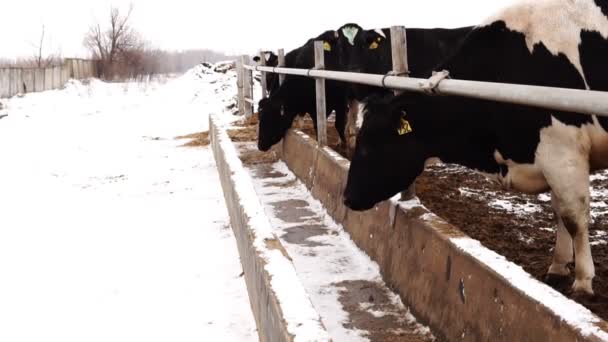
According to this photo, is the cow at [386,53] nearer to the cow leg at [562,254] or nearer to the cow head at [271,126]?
the cow head at [271,126]

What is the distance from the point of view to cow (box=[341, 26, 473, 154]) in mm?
7637

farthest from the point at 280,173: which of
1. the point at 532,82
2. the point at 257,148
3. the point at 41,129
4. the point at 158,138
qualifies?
the point at 41,129

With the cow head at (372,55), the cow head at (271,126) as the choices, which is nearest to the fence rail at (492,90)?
the cow head at (271,126)

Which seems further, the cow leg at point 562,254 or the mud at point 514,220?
the mud at point 514,220

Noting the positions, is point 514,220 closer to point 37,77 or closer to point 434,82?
point 434,82

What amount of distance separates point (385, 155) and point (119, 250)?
2.17m

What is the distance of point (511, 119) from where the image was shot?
3.43m

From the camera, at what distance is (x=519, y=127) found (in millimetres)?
3414

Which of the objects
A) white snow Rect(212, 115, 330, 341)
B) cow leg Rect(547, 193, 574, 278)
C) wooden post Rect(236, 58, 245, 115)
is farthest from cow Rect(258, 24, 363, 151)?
cow leg Rect(547, 193, 574, 278)

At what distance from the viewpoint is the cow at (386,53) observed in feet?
25.1

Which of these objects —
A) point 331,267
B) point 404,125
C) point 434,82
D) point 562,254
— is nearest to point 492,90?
point 434,82

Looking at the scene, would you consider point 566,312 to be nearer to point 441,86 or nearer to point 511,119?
point 441,86

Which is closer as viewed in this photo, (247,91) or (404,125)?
(404,125)

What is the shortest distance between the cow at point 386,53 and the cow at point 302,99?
0.19 m
